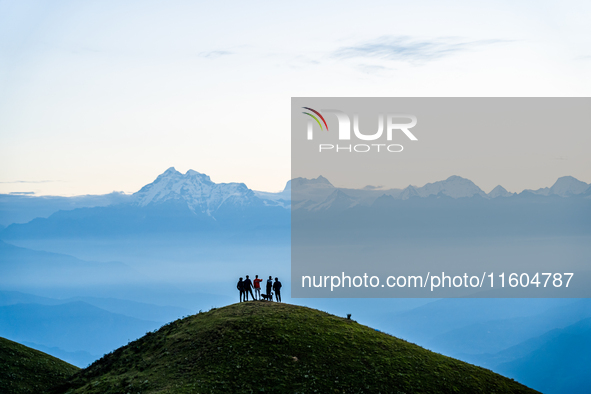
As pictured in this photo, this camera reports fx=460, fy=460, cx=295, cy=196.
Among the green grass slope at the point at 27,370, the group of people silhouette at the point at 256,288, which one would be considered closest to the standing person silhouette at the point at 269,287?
the group of people silhouette at the point at 256,288

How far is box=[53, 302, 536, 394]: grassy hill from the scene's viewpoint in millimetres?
37781

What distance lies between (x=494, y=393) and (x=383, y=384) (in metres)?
11.7

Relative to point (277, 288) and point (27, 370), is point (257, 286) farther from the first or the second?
point (27, 370)

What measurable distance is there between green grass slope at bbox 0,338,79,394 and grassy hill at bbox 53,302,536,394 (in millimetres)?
10063

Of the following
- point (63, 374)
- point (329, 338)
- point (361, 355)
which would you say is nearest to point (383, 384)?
point (361, 355)

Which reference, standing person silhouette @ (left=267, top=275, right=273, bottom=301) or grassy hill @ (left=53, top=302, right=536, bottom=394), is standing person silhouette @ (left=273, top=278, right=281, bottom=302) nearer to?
standing person silhouette @ (left=267, top=275, right=273, bottom=301)

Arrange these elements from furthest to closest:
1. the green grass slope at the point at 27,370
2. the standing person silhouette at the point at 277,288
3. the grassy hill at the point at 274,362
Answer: the standing person silhouette at the point at 277,288
the green grass slope at the point at 27,370
the grassy hill at the point at 274,362

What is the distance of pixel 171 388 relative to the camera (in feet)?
120

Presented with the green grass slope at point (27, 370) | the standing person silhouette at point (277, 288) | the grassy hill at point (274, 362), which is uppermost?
the standing person silhouette at point (277, 288)

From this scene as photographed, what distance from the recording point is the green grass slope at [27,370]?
51469 mm

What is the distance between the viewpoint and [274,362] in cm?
3984

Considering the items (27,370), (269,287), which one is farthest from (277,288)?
(27,370)

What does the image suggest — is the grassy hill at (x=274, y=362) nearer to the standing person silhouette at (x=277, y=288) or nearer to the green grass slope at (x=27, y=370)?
the standing person silhouette at (x=277, y=288)

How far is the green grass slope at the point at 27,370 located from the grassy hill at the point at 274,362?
10063 millimetres
